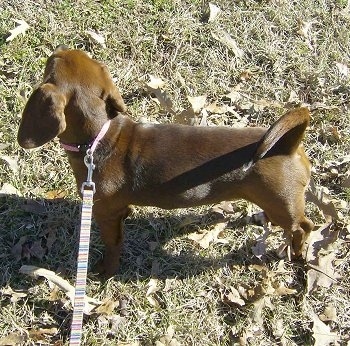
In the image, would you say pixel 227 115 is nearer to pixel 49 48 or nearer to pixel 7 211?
pixel 49 48

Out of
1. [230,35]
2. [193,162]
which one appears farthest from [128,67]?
[193,162]

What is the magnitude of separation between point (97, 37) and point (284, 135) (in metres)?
2.30

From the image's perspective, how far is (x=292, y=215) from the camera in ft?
11.9

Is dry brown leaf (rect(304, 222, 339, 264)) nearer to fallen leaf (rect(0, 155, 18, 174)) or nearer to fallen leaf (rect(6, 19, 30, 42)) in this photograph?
fallen leaf (rect(0, 155, 18, 174))

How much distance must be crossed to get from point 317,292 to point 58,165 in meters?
2.16

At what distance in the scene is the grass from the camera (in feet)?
12.9

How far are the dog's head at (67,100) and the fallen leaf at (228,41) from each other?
2093 mm

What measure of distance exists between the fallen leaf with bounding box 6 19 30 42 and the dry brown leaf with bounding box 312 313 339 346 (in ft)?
10.8

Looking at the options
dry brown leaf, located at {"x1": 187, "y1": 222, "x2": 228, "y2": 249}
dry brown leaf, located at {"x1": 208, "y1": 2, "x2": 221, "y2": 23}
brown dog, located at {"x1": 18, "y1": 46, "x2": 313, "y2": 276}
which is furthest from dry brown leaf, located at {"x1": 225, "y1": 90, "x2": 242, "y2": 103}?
brown dog, located at {"x1": 18, "y1": 46, "x2": 313, "y2": 276}

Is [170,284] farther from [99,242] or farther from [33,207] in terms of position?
[33,207]

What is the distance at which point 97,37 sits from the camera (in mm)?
4977

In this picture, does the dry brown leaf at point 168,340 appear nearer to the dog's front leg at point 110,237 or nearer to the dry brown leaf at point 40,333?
the dog's front leg at point 110,237

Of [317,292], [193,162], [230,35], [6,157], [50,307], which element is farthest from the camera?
[230,35]

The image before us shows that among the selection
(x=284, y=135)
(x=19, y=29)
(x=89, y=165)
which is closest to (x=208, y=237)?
(x=284, y=135)
